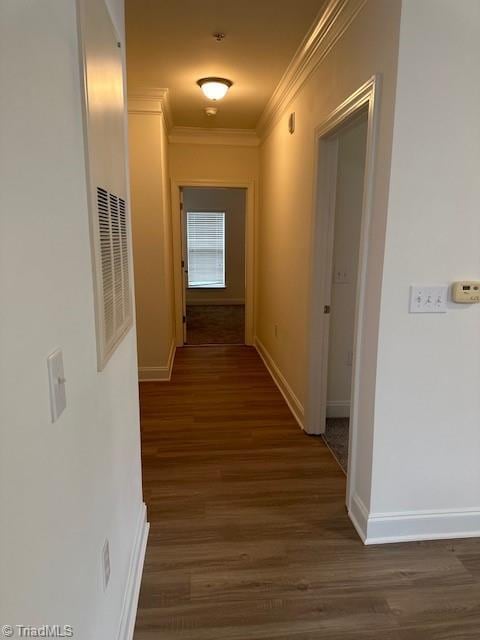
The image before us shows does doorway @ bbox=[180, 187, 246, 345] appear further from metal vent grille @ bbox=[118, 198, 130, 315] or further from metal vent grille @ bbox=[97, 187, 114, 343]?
metal vent grille @ bbox=[97, 187, 114, 343]

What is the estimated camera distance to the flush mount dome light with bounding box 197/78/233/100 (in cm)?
325

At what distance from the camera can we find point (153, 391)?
391 centimetres

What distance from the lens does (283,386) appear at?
12.5 ft

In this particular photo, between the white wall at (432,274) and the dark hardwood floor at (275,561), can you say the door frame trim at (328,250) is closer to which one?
the white wall at (432,274)

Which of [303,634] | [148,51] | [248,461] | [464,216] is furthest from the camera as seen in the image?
[148,51]

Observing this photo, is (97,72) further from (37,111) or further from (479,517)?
(479,517)

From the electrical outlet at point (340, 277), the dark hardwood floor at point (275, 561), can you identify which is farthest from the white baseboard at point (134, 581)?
the electrical outlet at point (340, 277)

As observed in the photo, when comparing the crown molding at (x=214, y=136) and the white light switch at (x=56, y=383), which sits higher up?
the crown molding at (x=214, y=136)

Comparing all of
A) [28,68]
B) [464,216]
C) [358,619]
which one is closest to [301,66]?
[464,216]

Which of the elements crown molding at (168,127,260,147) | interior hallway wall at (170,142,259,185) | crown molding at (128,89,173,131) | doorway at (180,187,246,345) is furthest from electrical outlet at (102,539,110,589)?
doorway at (180,187,246,345)

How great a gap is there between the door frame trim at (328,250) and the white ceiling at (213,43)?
0.64m

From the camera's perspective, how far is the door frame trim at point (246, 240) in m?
5.01

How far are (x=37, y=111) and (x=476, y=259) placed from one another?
173 centimetres

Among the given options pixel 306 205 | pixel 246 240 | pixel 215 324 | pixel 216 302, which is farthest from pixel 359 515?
pixel 216 302
